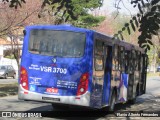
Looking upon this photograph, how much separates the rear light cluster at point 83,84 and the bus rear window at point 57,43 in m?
0.71

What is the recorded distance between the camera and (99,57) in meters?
12.8

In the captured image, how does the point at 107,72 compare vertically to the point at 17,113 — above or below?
above

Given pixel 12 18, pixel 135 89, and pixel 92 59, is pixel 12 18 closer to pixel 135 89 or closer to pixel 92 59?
pixel 135 89

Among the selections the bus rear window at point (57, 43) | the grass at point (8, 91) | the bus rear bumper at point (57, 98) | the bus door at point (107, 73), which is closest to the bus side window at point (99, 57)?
the bus door at point (107, 73)

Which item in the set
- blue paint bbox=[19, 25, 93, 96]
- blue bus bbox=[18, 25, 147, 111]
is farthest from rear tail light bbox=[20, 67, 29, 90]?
blue paint bbox=[19, 25, 93, 96]

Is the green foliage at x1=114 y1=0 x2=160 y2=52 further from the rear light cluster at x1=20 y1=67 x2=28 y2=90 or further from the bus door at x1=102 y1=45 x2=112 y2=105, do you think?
the bus door at x1=102 y1=45 x2=112 y2=105

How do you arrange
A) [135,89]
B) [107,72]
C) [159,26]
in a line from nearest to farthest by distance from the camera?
[159,26] < [107,72] < [135,89]

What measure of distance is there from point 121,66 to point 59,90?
171 inches

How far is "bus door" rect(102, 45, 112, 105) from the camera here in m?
13.4

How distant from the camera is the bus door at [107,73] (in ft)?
44.1

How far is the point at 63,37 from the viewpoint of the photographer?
40.8 feet

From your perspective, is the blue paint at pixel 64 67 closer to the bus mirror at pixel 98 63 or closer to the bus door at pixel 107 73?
the bus mirror at pixel 98 63

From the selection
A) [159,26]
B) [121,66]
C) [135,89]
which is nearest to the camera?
[159,26]

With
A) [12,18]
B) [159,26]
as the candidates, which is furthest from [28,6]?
[159,26]
